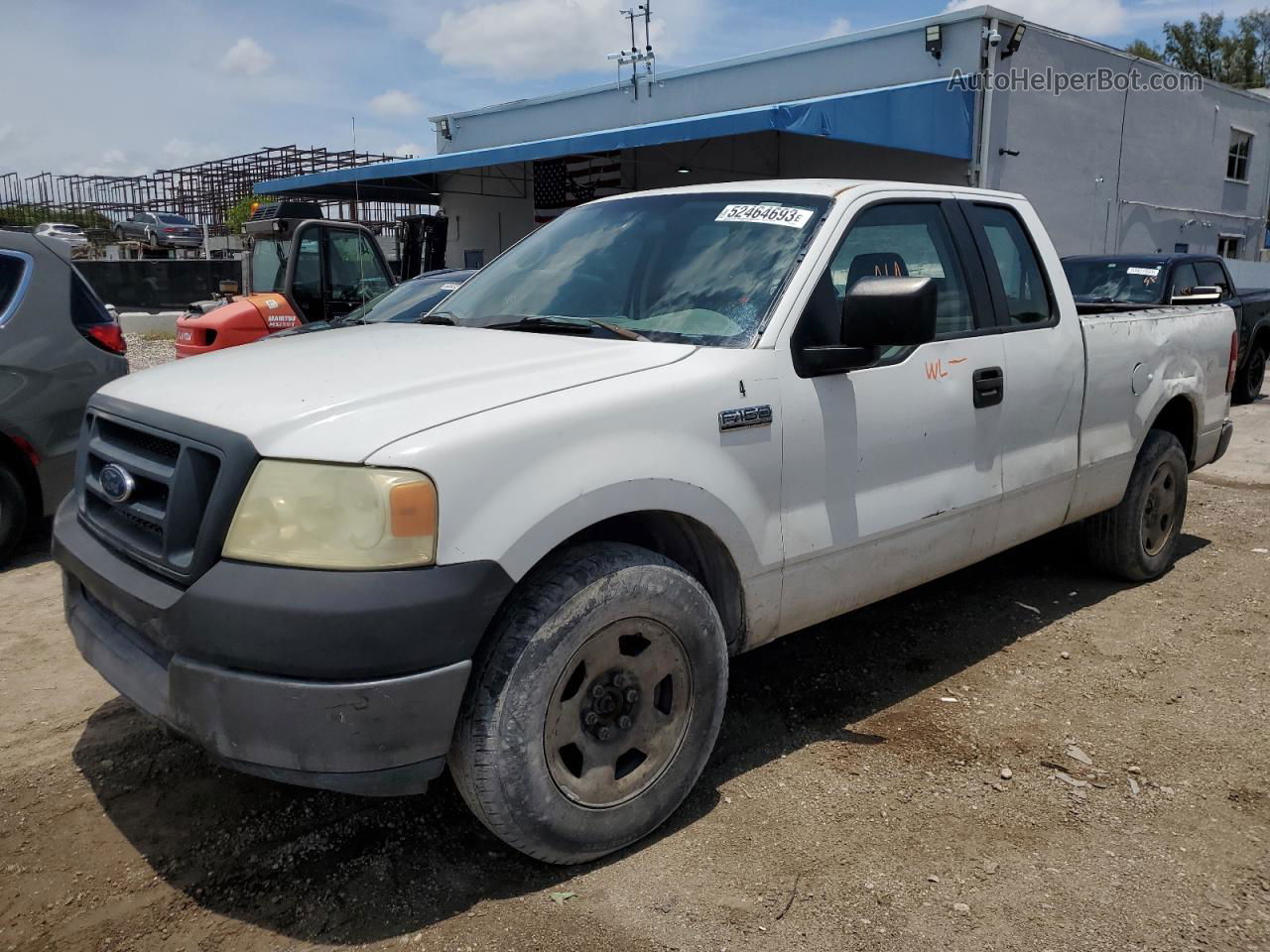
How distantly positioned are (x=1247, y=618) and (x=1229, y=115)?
22.6 metres

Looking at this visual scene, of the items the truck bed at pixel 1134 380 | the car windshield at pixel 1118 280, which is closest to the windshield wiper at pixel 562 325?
the truck bed at pixel 1134 380

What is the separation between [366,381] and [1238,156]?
26838 mm

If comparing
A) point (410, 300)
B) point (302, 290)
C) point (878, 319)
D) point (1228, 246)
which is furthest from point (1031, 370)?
point (1228, 246)

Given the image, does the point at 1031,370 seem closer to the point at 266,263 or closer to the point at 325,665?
the point at 325,665

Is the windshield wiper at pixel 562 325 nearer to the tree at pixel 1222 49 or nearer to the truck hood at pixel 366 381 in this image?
the truck hood at pixel 366 381

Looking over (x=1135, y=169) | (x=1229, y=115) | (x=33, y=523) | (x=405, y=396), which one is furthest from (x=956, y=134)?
(x=405, y=396)

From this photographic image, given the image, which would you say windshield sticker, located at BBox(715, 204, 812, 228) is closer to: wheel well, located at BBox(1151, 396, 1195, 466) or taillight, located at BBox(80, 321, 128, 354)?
wheel well, located at BBox(1151, 396, 1195, 466)

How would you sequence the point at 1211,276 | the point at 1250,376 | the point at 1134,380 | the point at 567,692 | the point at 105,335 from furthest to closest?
the point at 1250,376
the point at 1211,276
the point at 105,335
the point at 1134,380
the point at 567,692

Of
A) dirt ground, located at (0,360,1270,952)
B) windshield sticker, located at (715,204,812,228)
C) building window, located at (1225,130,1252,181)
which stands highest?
building window, located at (1225,130,1252,181)

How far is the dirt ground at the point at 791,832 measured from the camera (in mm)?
2562

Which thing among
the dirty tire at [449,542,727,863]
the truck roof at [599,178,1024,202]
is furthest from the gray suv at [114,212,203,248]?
the dirty tire at [449,542,727,863]

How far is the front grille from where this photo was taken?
2.46 meters

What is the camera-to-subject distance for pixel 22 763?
133 inches

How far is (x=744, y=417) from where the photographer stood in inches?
117
